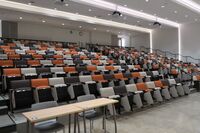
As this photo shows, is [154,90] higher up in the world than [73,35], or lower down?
lower down

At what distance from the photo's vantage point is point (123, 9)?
12109 mm

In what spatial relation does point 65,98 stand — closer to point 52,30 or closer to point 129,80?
point 129,80

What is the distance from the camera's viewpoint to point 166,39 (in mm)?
18000

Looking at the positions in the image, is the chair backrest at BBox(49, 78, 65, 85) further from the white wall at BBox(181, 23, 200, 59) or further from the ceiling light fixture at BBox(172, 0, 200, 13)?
the white wall at BBox(181, 23, 200, 59)

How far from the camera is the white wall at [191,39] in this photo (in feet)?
52.2

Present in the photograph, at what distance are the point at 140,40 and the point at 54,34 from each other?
8828mm

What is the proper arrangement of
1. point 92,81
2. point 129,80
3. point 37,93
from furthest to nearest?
point 129,80 < point 92,81 < point 37,93

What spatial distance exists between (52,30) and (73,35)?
76.1 inches

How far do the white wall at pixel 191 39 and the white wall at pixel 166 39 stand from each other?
0.67 m

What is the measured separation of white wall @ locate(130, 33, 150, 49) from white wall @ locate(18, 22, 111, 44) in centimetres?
332

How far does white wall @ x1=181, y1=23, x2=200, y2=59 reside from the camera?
1591 centimetres

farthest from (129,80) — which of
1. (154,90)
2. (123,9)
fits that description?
(123,9)

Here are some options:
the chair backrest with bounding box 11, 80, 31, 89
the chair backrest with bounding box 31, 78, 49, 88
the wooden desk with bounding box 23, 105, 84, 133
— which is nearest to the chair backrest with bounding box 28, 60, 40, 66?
the chair backrest with bounding box 31, 78, 49, 88

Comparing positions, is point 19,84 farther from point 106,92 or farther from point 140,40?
point 140,40
